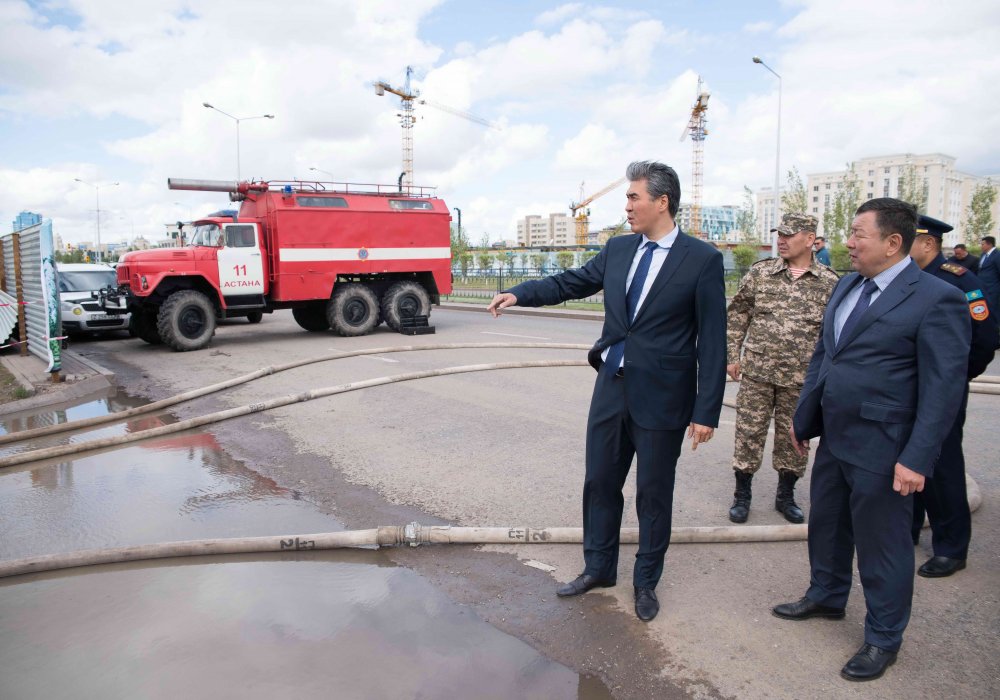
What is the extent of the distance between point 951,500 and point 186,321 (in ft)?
39.7

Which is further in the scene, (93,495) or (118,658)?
(93,495)

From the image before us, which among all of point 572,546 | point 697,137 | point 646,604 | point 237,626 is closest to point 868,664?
point 646,604

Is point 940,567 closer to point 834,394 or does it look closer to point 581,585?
point 834,394

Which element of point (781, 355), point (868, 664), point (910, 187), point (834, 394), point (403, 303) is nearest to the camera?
point (868, 664)

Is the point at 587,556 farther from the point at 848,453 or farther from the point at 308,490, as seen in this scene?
the point at 308,490

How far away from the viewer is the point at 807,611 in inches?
123

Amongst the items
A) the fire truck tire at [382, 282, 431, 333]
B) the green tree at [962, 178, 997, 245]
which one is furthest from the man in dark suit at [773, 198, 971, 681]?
the green tree at [962, 178, 997, 245]

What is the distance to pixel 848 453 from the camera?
9.33 feet

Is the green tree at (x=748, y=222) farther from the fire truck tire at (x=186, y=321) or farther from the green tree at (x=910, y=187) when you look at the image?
the fire truck tire at (x=186, y=321)

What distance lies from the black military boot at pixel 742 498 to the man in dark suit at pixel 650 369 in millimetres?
1287

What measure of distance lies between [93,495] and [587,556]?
149 inches

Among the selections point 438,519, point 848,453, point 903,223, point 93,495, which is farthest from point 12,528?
point 903,223

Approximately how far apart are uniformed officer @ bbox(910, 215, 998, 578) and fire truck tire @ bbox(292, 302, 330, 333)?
532 inches

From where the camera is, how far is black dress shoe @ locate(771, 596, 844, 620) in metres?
3.11
